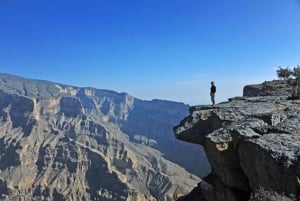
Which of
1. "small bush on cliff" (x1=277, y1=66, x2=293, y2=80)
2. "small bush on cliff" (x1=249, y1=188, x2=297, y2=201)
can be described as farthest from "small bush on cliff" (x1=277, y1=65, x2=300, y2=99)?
"small bush on cliff" (x1=249, y1=188, x2=297, y2=201)

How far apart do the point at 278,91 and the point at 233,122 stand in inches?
540

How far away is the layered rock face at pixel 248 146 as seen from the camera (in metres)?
14.1

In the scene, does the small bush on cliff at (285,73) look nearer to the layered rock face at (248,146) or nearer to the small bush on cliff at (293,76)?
the small bush on cliff at (293,76)

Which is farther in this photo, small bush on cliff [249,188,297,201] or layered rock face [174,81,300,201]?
layered rock face [174,81,300,201]

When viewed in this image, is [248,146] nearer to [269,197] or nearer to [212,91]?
[269,197]

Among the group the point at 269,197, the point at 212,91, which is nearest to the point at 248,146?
the point at 269,197

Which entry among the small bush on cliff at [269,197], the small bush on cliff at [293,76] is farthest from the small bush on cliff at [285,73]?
the small bush on cliff at [269,197]

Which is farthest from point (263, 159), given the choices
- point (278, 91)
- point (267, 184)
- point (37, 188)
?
point (37, 188)

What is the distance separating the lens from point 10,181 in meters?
190

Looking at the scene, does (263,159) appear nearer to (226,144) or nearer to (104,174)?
(226,144)

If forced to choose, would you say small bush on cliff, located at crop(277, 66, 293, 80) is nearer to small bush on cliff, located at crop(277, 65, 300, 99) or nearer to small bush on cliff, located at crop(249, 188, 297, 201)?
small bush on cliff, located at crop(277, 65, 300, 99)

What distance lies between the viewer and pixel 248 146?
1605 cm

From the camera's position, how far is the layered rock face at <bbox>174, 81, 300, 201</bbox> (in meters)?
14.1

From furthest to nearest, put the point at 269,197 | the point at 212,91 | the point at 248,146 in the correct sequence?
the point at 212,91 < the point at 248,146 < the point at 269,197
